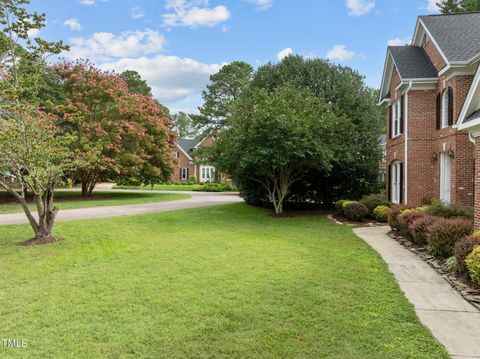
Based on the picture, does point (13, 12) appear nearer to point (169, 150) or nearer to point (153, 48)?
point (153, 48)

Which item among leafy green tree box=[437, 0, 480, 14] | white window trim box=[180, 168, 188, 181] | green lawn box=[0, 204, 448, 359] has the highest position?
leafy green tree box=[437, 0, 480, 14]

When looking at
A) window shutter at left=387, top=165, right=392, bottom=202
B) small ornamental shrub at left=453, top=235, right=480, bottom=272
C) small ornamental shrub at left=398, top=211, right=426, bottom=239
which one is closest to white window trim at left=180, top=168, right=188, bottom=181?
window shutter at left=387, top=165, right=392, bottom=202

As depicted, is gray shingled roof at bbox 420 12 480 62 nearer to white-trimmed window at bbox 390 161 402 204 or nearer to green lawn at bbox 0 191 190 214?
white-trimmed window at bbox 390 161 402 204

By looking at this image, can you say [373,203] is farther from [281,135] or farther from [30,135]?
[30,135]

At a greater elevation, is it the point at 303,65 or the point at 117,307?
the point at 303,65

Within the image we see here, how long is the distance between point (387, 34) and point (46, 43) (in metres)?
14.2

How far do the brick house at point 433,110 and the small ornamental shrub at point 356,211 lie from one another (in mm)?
1550

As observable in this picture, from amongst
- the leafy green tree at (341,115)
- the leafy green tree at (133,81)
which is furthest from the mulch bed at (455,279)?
the leafy green tree at (133,81)

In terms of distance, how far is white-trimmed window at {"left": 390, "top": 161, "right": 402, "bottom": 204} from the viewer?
47.5ft

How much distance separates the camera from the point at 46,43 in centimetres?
920

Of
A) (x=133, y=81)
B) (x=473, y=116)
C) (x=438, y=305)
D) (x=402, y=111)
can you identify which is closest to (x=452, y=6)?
(x=402, y=111)

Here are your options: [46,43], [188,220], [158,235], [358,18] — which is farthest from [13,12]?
[358,18]

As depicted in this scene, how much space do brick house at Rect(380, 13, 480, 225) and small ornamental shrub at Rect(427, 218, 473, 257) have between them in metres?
4.18

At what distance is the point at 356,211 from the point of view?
45.5ft
